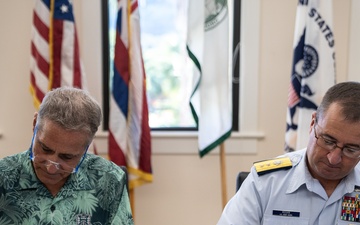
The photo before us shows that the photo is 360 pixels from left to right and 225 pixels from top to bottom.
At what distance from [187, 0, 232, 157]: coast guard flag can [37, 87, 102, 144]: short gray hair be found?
1.24 m

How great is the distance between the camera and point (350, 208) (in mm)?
1346

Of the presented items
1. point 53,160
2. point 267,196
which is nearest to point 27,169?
point 53,160

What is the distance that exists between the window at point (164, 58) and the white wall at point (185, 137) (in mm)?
104

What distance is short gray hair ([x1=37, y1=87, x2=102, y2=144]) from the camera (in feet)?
3.95

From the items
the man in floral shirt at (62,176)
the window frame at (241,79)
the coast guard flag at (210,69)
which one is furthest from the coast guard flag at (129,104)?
the man in floral shirt at (62,176)

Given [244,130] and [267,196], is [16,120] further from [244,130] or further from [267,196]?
[267,196]

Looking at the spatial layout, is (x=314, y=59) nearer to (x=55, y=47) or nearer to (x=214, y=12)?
(x=214, y=12)

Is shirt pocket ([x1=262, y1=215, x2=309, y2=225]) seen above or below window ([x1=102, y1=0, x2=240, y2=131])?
below

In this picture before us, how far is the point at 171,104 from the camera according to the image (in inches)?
112

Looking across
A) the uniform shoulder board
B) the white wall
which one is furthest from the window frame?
the uniform shoulder board

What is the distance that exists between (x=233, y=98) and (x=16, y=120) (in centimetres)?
149

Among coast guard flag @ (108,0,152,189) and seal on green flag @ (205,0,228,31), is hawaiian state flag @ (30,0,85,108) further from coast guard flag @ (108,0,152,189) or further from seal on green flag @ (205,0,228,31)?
seal on green flag @ (205,0,228,31)

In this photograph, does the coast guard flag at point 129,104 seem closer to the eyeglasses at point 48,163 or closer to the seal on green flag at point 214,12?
the seal on green flag at point 214,12

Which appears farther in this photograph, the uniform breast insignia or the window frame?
the window frame
